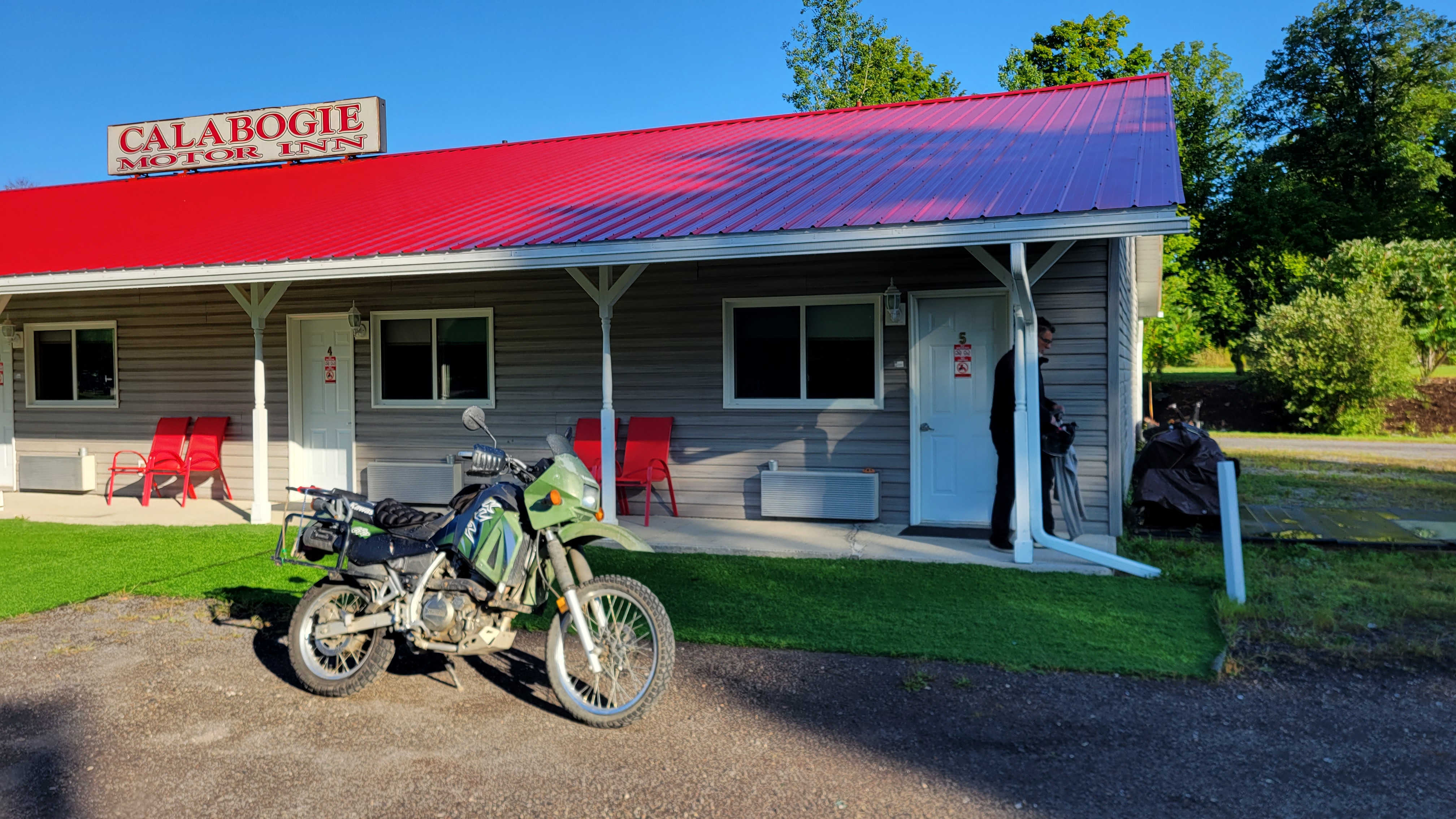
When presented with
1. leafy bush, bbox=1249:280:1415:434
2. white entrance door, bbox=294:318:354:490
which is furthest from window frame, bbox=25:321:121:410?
leafy bush, bbox=1249:280:1415:434

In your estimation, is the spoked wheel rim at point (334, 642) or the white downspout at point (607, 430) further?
the white downspout at point (607, 430)

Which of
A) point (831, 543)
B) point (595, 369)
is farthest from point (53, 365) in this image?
point (831, 543)

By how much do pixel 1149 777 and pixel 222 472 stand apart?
9.55 metres

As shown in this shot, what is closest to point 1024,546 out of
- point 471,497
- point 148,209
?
point 471,497

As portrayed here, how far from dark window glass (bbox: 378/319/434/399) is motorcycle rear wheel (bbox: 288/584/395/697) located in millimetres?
5703

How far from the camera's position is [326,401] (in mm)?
10117

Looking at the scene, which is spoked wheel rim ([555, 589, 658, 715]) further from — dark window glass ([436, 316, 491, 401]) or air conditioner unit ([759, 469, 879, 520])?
dark window glass ([436, 316, 491, 401])

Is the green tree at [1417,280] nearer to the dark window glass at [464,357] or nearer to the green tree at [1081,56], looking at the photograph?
the green tree at [1081,56]

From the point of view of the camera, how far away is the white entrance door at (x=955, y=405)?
800 cm

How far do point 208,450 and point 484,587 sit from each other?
7532 millimetres

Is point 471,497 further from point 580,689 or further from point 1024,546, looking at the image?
point 1024,546

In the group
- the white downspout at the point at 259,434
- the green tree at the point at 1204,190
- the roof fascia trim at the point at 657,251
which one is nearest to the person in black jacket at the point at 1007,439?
the roof fascia trim at the point at 657,251

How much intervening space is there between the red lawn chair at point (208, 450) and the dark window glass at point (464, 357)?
2497 mm

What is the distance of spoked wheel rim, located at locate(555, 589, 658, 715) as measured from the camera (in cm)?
371
